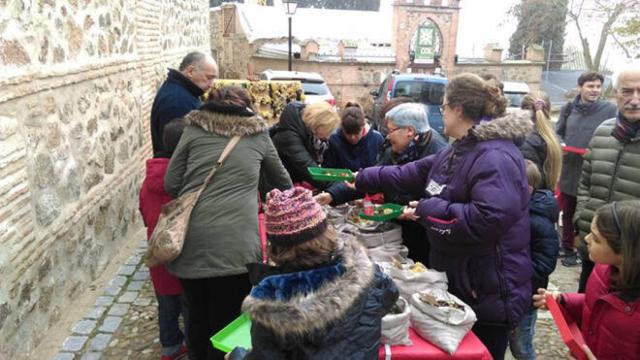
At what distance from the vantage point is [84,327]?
153 inches

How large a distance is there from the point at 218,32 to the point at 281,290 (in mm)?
30448

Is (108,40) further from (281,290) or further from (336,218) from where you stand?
(281,290)

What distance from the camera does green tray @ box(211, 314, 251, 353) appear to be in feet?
7.45

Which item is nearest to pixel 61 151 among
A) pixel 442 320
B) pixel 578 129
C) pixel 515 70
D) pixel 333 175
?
pixel 333 175

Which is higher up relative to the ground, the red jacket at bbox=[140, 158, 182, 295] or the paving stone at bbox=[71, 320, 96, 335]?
the red jacket at bbox=[140, 158, 182, 295]

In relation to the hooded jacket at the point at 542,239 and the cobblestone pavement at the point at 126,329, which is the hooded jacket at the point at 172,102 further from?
the hooded jacket at the point at 542,239

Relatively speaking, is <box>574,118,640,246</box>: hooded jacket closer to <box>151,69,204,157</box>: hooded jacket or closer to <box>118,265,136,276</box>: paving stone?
<box>151,69,204,157</box>: hooded jacket

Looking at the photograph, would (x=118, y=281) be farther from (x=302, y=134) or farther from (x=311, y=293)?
(x=311, y=293)

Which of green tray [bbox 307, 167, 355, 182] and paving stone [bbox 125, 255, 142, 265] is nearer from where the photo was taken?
green tray [bbox 307, 167, 355, 182]

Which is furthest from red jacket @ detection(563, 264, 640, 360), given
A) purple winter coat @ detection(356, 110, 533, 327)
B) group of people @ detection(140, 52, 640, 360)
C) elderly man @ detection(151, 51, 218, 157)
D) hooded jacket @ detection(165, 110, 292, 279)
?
elderly man @ detection(151, 51, 218, 157)

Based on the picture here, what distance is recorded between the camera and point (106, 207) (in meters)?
4.98

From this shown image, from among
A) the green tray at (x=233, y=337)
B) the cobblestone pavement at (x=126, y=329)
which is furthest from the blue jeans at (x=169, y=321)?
the green tray at (x=233, y=337)

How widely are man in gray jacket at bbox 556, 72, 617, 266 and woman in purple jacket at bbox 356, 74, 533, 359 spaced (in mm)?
3105

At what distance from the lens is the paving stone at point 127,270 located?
4.85m
